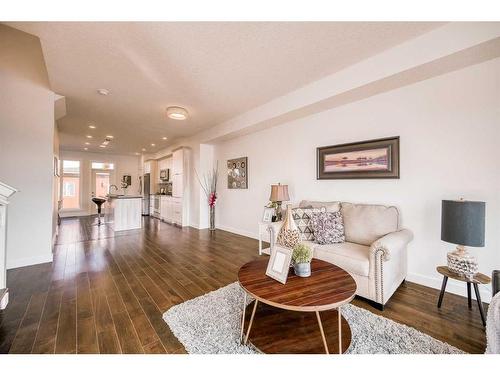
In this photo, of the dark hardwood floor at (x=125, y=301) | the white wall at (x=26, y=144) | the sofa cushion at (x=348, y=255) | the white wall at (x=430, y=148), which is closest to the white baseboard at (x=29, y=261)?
the white wall at (x=26, y=144)

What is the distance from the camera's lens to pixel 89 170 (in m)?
8.74

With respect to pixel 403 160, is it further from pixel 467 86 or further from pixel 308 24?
Result: pixel 308 24

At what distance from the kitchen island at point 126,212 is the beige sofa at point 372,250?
5072 millimetres

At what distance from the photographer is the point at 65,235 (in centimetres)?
506

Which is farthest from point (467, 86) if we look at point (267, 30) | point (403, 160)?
point (267, 30)

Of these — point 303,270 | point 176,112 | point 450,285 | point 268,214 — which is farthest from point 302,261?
point 176,112

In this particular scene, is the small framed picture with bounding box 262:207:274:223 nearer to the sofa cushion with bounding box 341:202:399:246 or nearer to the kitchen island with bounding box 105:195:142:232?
the sofa cushion with bounding box 341:202:399:246

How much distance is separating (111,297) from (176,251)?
1593 millimetres

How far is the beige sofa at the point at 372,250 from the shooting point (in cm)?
197

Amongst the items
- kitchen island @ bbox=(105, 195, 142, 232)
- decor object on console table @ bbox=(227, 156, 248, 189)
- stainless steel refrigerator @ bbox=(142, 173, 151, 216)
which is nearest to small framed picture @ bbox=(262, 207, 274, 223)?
decor object on console table @ bbox=(227, 156, 248, 189)

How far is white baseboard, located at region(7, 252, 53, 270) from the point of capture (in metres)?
2.98

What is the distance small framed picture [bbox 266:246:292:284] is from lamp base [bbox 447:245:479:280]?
1.59m

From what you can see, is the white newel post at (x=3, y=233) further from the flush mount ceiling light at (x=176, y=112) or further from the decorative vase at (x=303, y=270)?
the decorative vase at (x=303, y=270)

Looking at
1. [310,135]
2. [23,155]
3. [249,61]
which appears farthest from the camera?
[310,135]
